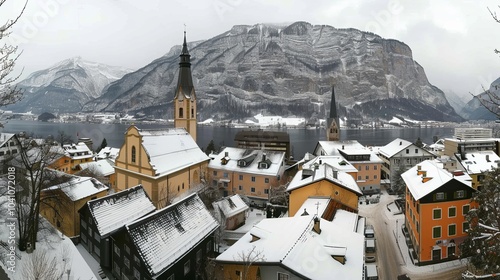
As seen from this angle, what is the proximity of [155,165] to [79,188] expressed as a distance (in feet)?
23.2

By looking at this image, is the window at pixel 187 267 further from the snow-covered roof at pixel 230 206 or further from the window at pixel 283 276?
the snow-covered roof at pixel 230 206

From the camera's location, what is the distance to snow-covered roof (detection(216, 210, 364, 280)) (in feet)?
45.7

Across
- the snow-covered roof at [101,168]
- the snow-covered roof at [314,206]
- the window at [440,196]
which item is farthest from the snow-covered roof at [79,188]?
the window at [440,196]

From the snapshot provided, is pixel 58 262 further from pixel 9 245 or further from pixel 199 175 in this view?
pixel 199 175

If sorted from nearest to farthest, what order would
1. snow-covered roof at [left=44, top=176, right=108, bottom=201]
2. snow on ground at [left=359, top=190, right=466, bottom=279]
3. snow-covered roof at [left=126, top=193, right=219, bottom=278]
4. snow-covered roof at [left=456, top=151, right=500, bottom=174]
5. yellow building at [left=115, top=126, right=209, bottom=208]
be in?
snow-covered roof at [left=126, top=193, right=219, bottom=278], snow on ground at [left=359, top=190, right=466, bottom=279], snow-covered roof at [left=44, top=176, right=108, bottom=201], yellow building at [left=115, top=126, right=209, bottom=208], snow-covered roof at [left=456, top=151, right=500, bottom=174]

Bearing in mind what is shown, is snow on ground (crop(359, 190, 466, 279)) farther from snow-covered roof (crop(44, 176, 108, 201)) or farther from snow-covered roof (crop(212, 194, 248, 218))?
snow-covered roof (crop(44, 176, 108, 201))

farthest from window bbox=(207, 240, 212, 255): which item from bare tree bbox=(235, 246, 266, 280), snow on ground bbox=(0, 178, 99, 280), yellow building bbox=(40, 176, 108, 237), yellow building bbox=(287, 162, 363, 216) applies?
yellow building bbox=(40, 176, 108, 237)

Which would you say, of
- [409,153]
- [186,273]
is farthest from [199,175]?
[409,153]

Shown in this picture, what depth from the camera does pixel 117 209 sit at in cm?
2038

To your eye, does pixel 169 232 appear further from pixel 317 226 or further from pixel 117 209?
pixel 317 226

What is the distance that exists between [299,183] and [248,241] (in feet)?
39.5

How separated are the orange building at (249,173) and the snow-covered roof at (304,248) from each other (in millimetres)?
19404

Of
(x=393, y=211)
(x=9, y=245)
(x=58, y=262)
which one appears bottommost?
(x=393, y=211)

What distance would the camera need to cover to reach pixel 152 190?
29.8 meters
